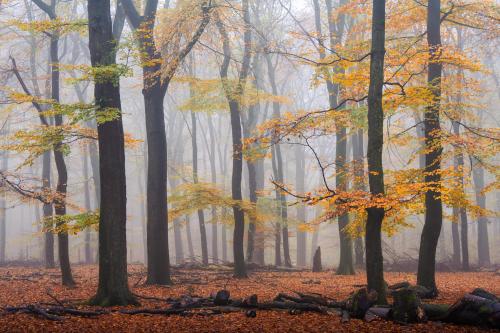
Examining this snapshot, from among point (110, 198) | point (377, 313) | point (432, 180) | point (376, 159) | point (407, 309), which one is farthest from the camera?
point (432, 180)

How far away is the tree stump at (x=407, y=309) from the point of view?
27.0 ft

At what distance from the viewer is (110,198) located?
10758 mm

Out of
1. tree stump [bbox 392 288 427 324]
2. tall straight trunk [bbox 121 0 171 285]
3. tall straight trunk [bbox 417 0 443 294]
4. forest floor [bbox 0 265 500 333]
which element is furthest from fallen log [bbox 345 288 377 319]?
tall straight trunk [bbox 121 0 171 285]

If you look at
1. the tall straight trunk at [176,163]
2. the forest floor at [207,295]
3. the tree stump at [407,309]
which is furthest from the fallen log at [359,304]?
the tall straight trunk at [176,163]

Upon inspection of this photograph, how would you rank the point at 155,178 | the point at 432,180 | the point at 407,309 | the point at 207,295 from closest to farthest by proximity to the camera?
the point at 407,309 → the point at 432,180 → the point at 207,295 → the point at 155,178

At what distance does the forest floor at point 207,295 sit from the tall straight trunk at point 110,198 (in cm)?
85

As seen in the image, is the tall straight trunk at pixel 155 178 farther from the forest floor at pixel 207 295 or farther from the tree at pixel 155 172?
the forest floor at pixel 207 295

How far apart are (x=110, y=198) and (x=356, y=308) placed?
19.8 feet

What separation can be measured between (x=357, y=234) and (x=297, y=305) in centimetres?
390

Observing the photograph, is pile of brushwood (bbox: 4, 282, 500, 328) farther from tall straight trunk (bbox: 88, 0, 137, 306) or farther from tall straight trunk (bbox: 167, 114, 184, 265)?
tall straight trunk (bbox: 167, 114, 184, 265)

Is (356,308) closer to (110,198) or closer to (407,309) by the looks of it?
(407,309)

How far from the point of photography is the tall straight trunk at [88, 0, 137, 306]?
1069cm

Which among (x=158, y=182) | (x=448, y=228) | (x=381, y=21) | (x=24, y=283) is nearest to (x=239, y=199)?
(x=158, y=182)

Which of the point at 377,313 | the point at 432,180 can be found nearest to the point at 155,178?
the point at 432,180
